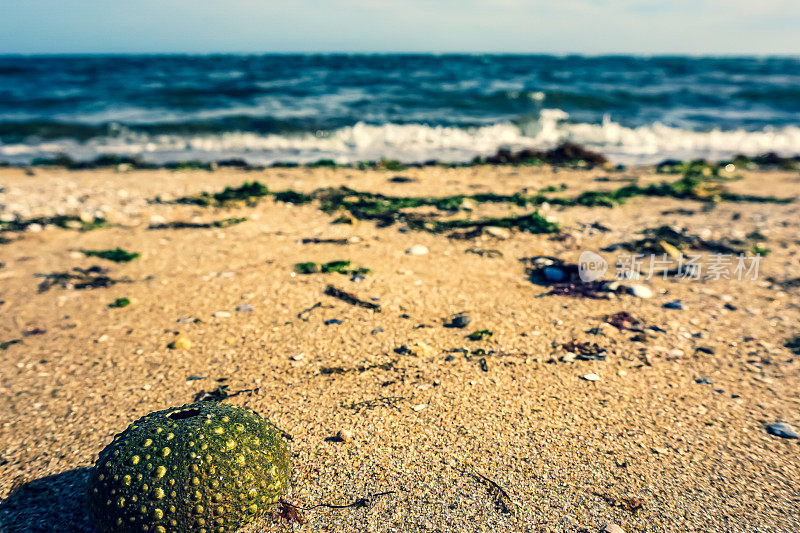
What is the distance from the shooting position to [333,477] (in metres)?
2.57

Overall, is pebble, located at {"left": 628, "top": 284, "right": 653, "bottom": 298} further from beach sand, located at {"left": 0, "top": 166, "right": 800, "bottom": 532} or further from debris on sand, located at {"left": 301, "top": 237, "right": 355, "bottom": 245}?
debris on sand, located at {"left": 301, "top": 237, "right": 355, "bottom": 245}

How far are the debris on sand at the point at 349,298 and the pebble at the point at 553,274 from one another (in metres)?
1.68

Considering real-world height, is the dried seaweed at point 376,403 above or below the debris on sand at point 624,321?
below

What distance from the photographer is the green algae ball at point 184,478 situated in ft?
6.70

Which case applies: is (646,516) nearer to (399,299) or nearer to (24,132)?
(399,299)

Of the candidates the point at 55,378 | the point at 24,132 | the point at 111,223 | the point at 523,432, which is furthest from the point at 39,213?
the point at 24,132

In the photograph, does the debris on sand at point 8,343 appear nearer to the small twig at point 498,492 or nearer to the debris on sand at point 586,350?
the small twig at point 498,492

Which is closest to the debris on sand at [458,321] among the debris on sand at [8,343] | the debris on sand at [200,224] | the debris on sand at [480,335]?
the debris on sand at [480,335]

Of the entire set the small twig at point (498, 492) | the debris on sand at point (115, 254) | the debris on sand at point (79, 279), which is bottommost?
the small twig at point (498, 492)

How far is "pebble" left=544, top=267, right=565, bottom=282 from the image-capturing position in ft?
15.6

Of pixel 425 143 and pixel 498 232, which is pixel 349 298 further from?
pixel 425 143

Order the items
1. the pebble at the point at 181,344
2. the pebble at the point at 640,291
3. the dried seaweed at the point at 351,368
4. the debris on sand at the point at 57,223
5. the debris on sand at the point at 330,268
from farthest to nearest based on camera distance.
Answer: the debris on sand at the point at 57,223
the debris on sand at the point at 330,268
the pebble at the point at 640,291
the pebble at the point at 181,344
the dried seaweed at the point at 351,368

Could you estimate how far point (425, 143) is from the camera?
1367 cm

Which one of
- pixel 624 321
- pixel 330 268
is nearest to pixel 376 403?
pixel 330 268
